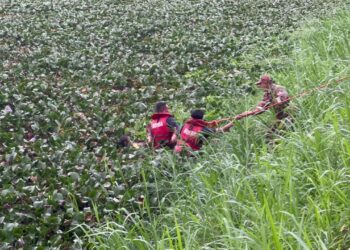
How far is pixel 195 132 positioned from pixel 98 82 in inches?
138

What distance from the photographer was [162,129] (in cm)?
624

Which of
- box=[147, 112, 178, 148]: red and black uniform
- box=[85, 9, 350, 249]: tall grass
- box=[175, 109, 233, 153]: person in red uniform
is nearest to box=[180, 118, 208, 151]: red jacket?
box=[175, 109, 233, 153]: person in red uniform

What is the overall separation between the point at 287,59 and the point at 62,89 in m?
3.21

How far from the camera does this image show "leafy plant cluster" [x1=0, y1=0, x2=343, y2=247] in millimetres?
5113

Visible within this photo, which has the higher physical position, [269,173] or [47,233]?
[269,173]

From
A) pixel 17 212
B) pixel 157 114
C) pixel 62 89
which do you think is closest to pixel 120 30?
pixel 62 89

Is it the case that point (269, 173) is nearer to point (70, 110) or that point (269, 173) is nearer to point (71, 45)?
point (70, 110)

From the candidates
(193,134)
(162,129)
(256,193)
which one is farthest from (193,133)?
(256,193)

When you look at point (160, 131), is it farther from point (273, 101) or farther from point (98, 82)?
point (98, 82)

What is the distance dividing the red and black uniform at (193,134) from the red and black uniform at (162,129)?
0.93 ft

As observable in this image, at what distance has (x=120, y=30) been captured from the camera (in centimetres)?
1274

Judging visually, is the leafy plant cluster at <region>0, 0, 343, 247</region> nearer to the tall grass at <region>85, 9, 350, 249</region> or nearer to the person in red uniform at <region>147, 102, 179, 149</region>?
the person in red uniform at <region>147, 102, 179, 149</region>

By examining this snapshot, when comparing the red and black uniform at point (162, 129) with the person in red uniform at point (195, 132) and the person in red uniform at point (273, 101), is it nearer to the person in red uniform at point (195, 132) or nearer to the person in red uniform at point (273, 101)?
the person in red uniform at point (195, 132)

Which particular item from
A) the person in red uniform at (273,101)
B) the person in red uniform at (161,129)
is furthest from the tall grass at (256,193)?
the person in red uniform at (161,129)
